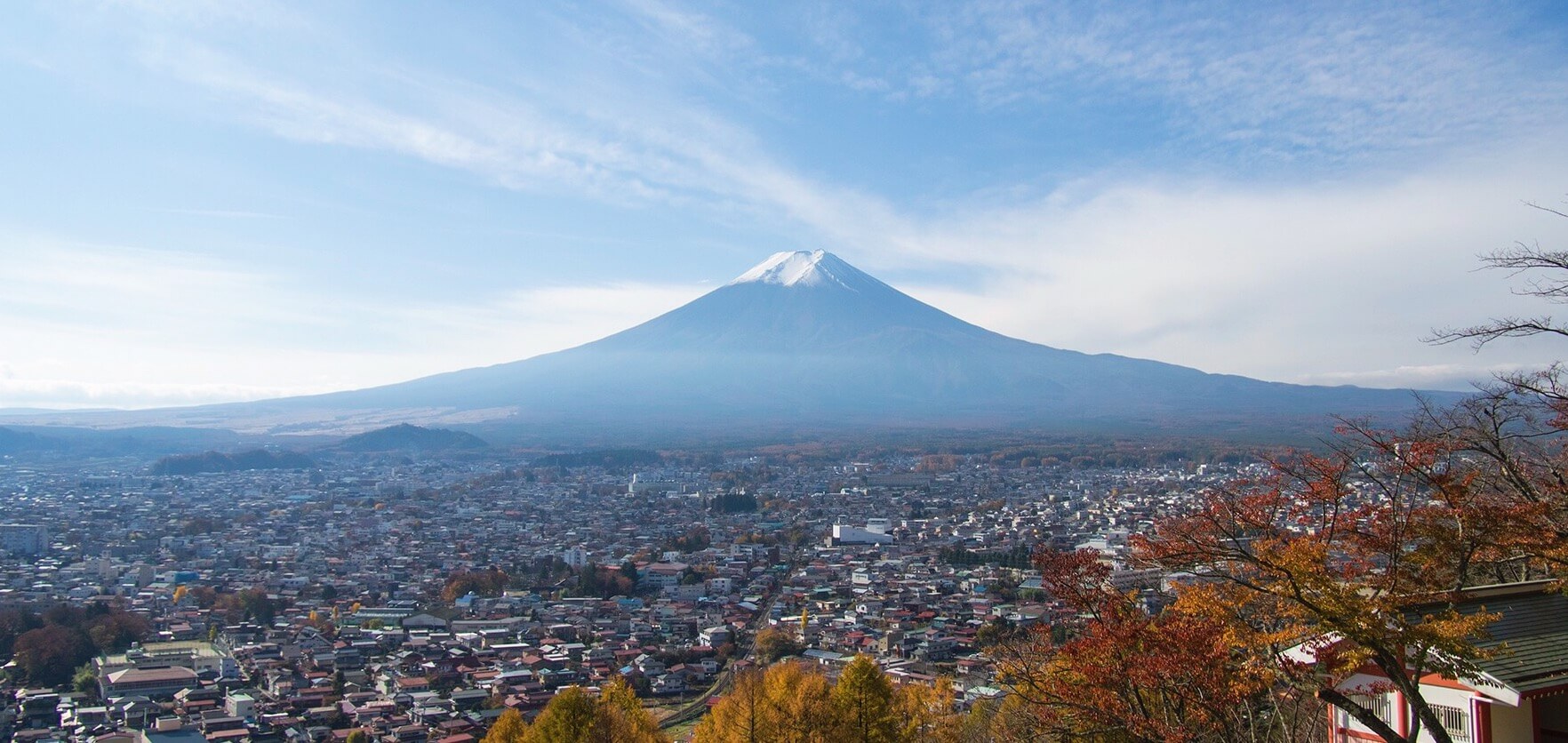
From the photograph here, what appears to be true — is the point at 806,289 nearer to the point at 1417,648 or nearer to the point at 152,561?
the point at 152,561

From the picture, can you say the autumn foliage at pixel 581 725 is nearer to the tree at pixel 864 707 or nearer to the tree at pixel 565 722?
the tree at pixel 565 722

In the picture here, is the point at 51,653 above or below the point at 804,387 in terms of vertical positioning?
below

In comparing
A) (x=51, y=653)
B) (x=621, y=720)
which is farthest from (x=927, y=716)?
(x=51, y=653)

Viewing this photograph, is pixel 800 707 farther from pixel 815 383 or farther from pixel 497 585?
pixel 815 383

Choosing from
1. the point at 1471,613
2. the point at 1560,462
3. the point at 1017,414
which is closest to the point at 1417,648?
the point at 1471,613

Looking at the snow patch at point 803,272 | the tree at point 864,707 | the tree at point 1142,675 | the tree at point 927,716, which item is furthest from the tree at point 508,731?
the snow patch at point 803,272

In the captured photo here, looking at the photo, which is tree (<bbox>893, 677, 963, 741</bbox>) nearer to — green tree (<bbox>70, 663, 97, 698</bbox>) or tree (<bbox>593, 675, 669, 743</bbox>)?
tree (<bbox>593, 675, 669, 743</bbox>)
